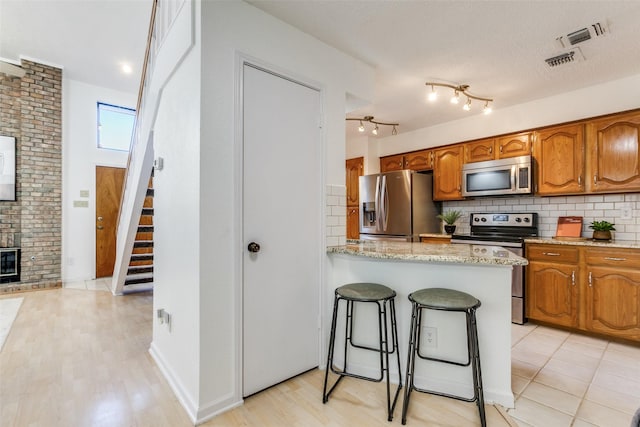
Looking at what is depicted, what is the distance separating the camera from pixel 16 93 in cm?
446

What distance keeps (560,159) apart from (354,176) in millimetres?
2877

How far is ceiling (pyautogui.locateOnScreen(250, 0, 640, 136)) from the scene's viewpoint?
202cm

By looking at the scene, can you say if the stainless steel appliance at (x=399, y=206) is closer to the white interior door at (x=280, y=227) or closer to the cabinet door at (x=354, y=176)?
the cabinet door at (x=354, y=176)

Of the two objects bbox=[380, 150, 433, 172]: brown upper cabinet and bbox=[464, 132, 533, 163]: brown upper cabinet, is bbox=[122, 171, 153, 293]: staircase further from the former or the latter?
bbox=[464, 132, 533, 163]: brown upper cabinet

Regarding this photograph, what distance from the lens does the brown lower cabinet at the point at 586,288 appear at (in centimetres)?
273

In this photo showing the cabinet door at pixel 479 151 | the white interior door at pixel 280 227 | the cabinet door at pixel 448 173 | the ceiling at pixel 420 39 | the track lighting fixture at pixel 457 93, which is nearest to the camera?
the white interior door at pixel 280 227

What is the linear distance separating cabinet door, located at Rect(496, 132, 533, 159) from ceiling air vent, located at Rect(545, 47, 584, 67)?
100cm

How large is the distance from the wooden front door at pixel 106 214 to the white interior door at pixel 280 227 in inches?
188

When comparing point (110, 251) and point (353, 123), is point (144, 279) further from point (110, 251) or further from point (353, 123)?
point (353, 123)

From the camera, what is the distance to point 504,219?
3.88 meters

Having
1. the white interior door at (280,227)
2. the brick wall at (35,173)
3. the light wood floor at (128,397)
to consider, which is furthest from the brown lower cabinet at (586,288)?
the brick wall at (35,173)

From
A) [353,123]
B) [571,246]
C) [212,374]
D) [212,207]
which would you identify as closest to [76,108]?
[353,123]

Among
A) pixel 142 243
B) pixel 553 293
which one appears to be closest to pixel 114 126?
pixel 142 243

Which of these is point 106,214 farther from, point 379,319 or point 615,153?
point 615,153
